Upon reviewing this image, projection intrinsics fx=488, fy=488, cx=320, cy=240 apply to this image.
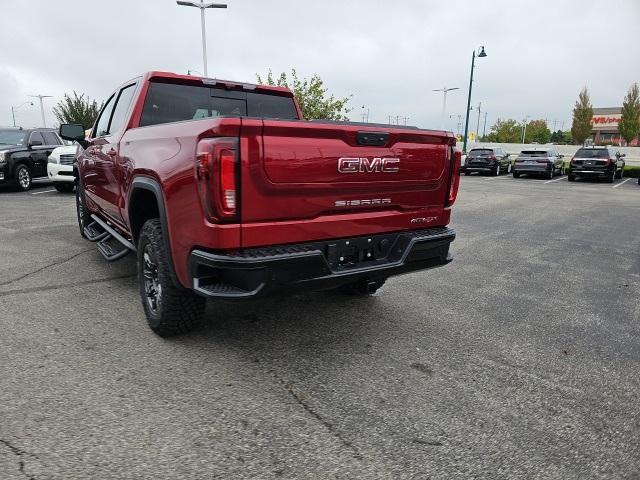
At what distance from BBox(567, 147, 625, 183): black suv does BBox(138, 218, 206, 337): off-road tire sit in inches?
865

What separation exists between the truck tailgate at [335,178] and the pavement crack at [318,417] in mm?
861

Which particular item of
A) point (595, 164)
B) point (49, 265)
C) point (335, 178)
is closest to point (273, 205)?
point (335, 178)

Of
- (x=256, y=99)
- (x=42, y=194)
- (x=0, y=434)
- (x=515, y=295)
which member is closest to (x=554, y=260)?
(x=515, y=295)

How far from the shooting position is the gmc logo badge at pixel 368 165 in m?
2.96

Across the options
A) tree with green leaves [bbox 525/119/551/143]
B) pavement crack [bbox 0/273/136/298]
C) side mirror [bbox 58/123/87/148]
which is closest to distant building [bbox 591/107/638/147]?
tree with green leaves [bbox 525/119/551/143]

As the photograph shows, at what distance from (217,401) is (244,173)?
126 cm

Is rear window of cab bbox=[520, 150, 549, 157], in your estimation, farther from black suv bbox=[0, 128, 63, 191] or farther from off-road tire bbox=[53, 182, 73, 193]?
black suv bbox=[0, 128, 63, 191]

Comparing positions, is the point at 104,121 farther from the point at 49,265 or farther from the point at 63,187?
the point at 63,187

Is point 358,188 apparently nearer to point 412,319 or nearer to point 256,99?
point 412,319

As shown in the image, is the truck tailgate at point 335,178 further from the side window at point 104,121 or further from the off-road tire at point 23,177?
the off-road tire at point 23,177

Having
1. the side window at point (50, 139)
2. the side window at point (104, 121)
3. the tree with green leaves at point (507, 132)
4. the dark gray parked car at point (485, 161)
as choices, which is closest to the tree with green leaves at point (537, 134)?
the tree with green leaves at point (507, 132)

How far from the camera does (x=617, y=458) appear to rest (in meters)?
2.31

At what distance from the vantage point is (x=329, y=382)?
2.95 metres

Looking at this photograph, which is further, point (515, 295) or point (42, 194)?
point (42, 194)
